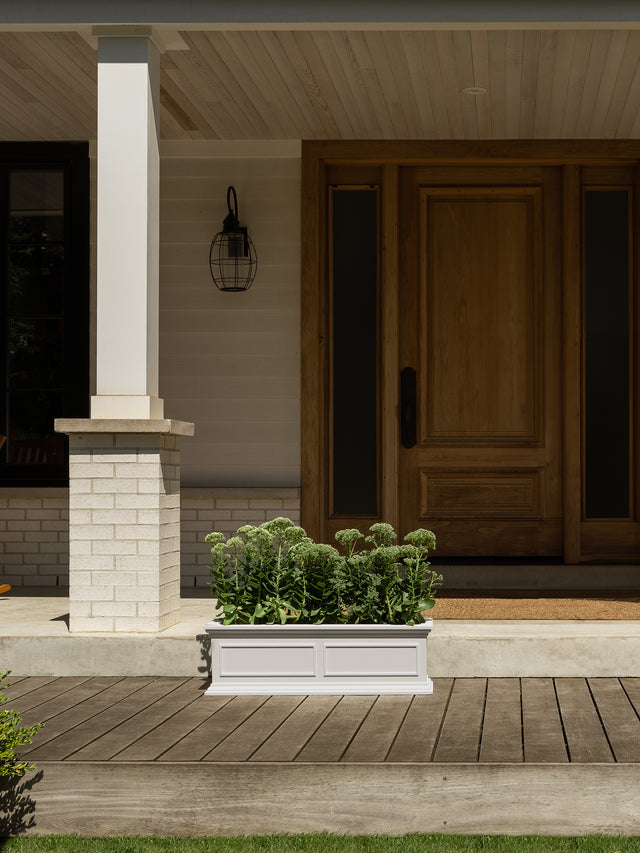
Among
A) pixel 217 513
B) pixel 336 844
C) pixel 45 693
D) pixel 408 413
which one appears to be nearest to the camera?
pixel 336 844

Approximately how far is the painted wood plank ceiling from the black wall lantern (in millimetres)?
530

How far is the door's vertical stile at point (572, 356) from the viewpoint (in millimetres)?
6086

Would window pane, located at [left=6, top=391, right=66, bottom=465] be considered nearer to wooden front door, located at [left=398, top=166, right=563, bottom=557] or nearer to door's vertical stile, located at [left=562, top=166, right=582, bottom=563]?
wooden front door, located at [left=398, top=166, right=563, bottom=557]

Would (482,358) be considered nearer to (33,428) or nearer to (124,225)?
(124,225)

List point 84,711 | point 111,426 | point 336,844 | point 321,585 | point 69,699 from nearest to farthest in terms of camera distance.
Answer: point 336,844 < point 84,711 < point 69,699 < point 321,585 < point 111,426

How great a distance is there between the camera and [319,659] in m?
4.04

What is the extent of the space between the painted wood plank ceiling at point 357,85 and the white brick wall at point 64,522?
77.6 inches

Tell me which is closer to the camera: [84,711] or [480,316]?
[84,711]

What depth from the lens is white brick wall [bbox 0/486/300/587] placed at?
238 inches

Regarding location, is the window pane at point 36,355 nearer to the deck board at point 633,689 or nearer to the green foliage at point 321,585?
the green foliage at point 321,585

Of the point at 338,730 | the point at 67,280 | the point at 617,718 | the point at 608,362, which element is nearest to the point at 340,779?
the point at 338,730

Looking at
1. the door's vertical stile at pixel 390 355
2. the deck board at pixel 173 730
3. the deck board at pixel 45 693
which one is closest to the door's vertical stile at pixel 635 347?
the door's vertical stile at pixel 390 355

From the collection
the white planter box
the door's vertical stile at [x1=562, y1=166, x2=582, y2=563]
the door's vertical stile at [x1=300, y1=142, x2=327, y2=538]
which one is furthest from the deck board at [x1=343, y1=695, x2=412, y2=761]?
the door's vertical stile at [x1=562, y1=166, x2=582, y2=563]

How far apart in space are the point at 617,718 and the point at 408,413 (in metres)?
2.87
